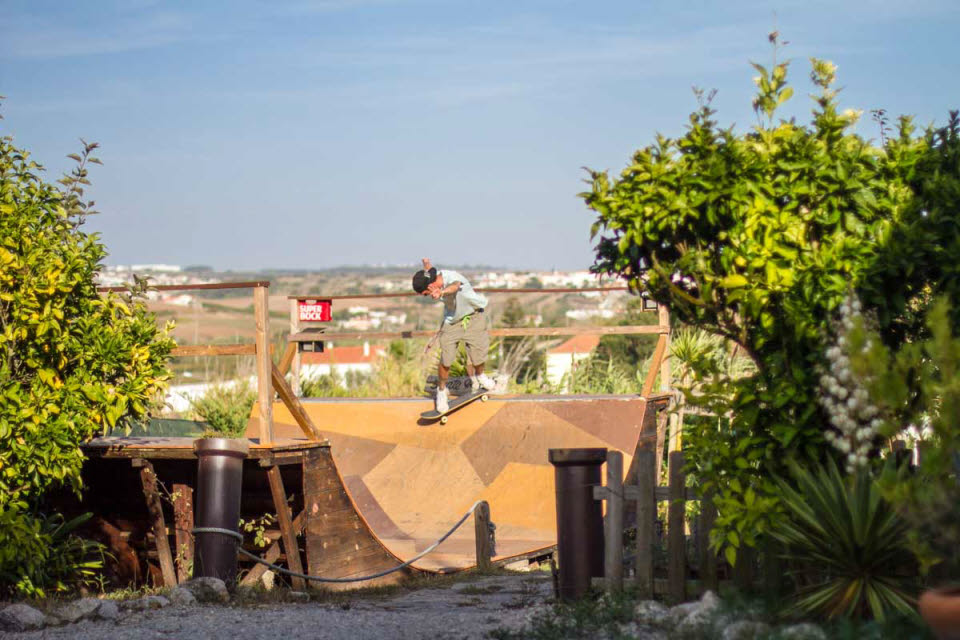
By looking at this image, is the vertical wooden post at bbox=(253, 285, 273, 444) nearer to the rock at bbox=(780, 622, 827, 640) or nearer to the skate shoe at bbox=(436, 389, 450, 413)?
the skate shoe at bbox=(436, 389, 450, 413)

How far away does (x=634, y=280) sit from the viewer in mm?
5703

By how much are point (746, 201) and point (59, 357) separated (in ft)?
15.4


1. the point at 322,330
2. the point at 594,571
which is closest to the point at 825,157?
the point at 594,571

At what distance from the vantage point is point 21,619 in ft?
20.0

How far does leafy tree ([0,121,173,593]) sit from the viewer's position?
6.89 metres

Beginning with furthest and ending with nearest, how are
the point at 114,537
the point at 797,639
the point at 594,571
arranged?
the point at 114,537, the point at 594,571, the point at 797,639

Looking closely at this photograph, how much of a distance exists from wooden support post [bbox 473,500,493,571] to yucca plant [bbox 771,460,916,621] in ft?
14.6

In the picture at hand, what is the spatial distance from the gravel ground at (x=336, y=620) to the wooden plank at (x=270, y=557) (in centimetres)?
108

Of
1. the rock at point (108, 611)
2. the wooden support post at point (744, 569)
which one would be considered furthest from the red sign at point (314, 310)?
the wooden support post at point (744, 569)

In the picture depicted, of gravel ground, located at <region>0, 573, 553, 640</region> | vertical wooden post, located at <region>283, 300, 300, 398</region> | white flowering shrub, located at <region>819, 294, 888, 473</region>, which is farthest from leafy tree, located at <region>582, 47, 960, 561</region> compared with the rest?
vertical wooden post, located at <region>283, 300, 300, 398</region>

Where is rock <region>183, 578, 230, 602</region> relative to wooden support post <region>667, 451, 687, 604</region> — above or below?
below

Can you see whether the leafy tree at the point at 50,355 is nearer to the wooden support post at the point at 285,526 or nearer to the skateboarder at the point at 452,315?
the wooden support post at the point at 285,526

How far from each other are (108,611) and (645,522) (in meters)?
3.30

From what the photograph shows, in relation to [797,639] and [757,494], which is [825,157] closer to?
[757,494]
